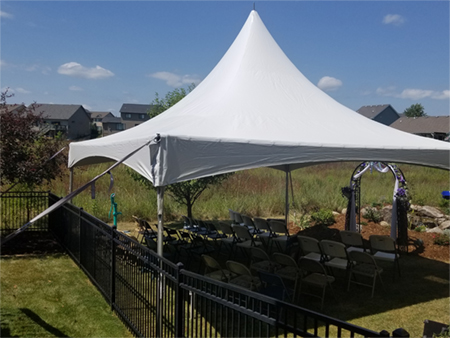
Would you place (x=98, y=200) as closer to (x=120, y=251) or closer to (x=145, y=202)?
(x=145, y=202)

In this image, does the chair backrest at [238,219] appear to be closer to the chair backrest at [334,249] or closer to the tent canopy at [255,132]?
the tent canopy at [255,132]

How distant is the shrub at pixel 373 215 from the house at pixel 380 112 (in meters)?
65.6

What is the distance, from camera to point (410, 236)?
31.3 ft

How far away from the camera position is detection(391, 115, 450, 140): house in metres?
48.4

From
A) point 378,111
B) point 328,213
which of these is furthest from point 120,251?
point 378,111

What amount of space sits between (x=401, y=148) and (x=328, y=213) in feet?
17.5

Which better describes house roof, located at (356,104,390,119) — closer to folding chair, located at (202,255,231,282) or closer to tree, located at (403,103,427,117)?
tree, located at (403,103,427,117)

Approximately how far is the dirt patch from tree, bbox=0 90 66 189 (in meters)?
6.36

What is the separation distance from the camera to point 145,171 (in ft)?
17.1

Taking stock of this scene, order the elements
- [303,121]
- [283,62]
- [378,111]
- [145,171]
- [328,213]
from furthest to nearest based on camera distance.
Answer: [378,111], [328,213], [283,62], [303,121], [145,171]

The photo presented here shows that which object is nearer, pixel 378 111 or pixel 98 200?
pixel 98 200

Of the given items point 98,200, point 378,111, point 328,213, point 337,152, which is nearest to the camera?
point 337,152

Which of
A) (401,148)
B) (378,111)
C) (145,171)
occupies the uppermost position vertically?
(378,111)

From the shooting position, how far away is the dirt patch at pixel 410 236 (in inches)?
341
